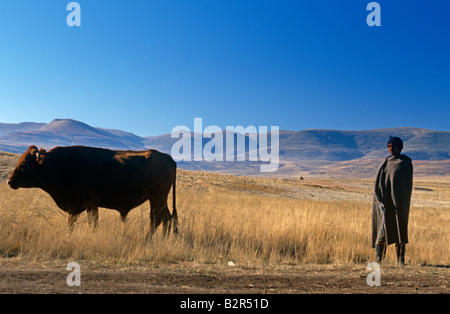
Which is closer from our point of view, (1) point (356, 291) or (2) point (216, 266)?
(1) point (356, 291)

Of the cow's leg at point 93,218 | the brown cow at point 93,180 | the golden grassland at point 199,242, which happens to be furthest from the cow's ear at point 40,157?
the cow's leg at point 93,218

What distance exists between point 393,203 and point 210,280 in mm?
4367

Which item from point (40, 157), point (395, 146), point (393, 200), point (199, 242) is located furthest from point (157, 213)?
point (395, 146)

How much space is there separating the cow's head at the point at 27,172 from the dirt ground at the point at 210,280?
9.24 ft

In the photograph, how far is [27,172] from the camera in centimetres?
886

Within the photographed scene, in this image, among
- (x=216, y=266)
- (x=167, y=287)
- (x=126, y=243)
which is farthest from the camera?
(x=126, y=243)

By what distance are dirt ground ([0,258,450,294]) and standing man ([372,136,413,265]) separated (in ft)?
2.68

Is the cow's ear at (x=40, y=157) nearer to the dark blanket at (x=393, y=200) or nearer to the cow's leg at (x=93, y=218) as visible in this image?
the cow's leg at (x=93, y=218)

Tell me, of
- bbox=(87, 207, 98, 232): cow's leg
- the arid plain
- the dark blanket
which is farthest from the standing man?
bbox=(87, 207, 98, 232): cow's leg

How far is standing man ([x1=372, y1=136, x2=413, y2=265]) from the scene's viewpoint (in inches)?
302

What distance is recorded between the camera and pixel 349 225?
10.7 m
